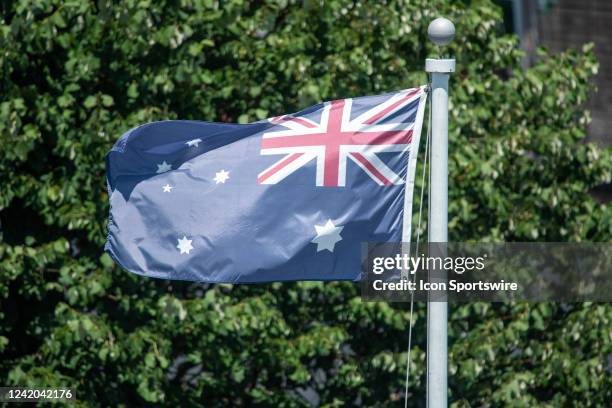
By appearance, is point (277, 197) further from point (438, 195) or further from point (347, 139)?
point (438, 195)

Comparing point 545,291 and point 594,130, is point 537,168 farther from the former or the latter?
point 594,130

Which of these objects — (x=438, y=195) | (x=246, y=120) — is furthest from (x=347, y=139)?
(x=246, y=120)

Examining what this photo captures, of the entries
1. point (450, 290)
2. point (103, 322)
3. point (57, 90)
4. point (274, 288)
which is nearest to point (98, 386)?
point (103, 322)

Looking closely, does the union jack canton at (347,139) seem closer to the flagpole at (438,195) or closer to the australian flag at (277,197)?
the australian flag at (277,197)

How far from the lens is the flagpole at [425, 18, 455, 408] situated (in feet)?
26.3

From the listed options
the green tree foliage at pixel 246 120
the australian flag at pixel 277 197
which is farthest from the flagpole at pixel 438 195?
the green tree foliage at pixel 246 120

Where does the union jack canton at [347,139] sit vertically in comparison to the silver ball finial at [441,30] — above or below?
below

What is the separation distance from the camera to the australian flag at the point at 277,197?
8273 mm

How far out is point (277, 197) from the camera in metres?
8.46

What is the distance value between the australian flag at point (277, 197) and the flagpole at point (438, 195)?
0.20m

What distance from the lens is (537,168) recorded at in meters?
12.5

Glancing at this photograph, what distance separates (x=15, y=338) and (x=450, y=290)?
461cm

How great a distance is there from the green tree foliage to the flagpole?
11.2 feet

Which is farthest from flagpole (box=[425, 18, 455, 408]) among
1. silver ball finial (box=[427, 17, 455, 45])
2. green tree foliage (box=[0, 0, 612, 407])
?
green tree foliage (box=[0, 0, 612, 407])
